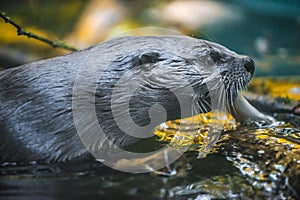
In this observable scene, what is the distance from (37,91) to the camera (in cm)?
240

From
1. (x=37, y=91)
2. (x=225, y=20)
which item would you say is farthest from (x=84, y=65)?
(x=225, y=20)

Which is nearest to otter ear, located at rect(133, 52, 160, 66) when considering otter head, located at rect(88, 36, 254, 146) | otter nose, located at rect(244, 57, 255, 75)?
otter head, located at rect(88, 36, 254, 146)

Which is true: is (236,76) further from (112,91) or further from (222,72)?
(112,91)

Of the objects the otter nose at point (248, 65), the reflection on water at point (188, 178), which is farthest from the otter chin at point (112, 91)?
the reflection on water at point (188, 178)

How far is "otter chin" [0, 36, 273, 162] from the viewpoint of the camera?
92.2 inches

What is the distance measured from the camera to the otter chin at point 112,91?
2342 mm

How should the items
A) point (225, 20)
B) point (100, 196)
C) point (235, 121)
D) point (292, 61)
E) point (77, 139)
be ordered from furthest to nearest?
1. point (225, 20)
2. point (292, 61)
3. point (235, 121)
4. point (77, 139)
5. point (100, 196)

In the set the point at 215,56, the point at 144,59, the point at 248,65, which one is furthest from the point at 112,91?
the point at 248,65

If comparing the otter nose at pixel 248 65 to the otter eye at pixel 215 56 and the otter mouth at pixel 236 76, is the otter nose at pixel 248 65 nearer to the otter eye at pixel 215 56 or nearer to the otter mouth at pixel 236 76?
the otter mouth at pixel 236 76

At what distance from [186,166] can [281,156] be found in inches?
16.7

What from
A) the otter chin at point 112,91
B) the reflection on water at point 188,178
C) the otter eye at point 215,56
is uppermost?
the otter eye at point 215,56

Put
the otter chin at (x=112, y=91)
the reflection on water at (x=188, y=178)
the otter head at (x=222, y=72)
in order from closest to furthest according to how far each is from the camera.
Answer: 1. the reflection on water at (x=188, y=178)
2. the otter chin at (x=112, y=91)
3. the otter head at (x=222, y=72)

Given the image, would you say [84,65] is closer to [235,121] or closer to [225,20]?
[235,121]

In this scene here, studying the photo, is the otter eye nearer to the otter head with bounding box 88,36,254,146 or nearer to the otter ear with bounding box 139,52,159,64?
the otter head with bounding box 88,36,254,146
